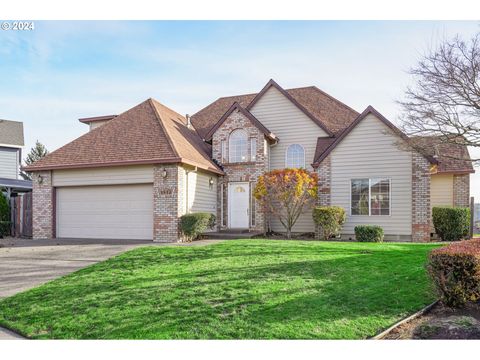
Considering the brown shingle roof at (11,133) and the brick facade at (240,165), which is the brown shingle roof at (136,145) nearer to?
the brick facade at (240,165)

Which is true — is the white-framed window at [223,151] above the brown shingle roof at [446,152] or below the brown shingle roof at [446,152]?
above

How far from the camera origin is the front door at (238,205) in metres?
17.4

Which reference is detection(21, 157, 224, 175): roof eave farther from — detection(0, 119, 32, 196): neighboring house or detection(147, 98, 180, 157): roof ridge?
detection(0, 119, 32, 196): neighboring house

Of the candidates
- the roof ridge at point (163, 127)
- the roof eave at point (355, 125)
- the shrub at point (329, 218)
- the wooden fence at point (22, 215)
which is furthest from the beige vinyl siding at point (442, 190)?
the wooden fence at point (22, 215)

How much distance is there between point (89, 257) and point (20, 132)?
2223 cm

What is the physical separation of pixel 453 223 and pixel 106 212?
14.3 m

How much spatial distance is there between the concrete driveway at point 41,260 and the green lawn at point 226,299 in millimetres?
573

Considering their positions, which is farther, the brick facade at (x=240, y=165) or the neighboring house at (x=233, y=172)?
the brick facade at (x=240, y=165)

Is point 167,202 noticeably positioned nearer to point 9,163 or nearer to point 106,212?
point 106,212

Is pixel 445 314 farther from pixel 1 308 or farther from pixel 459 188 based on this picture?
pixel 459 188

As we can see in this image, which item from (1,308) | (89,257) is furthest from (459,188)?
(1,308)

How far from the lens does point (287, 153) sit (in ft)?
59.2

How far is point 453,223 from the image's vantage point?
15500mm

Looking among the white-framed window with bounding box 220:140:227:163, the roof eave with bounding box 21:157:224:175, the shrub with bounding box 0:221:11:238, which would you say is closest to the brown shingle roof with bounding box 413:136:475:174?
the roof eave with bounding box 21:157:224:175
